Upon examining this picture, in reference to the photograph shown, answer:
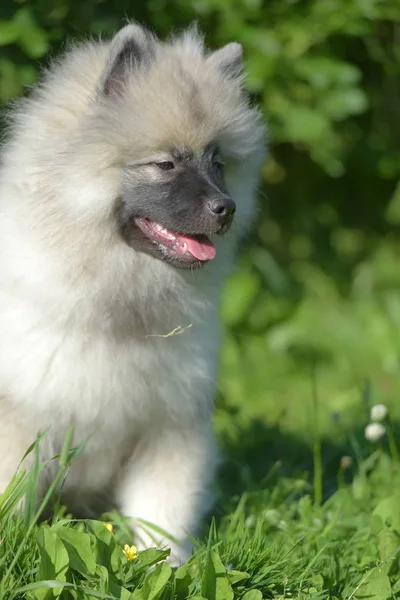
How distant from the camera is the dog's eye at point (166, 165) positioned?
3.25m

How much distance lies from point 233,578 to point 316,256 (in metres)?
4.43

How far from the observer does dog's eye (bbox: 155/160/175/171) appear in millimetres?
3252

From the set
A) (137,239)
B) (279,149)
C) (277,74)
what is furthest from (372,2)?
(137,239)

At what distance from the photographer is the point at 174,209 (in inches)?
126

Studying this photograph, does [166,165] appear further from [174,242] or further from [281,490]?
[281,490]

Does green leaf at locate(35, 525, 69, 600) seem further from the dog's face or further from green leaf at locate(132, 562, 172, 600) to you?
the dog's face

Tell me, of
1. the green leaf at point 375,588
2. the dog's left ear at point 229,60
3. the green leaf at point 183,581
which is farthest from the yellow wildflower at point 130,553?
the dog's left ear at point 229,60

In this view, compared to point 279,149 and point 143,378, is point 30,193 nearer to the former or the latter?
point 143,378

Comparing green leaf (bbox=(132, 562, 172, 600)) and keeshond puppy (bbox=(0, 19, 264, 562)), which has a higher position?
keeshond puppy (bbox=(0, 19, 264, 562))

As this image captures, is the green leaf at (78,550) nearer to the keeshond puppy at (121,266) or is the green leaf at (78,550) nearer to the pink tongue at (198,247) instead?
the keeshond puppy at (121,266)

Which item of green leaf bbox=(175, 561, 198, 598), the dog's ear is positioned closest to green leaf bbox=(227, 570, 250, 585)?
green leaf bbox=(175, 561, 198, 598)

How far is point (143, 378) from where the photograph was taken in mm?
3287

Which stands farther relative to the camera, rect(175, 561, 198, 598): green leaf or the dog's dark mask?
the dog's dark mask

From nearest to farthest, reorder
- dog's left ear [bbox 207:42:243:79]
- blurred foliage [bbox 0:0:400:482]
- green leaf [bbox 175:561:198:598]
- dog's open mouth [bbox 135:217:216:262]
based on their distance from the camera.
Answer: green leaf [bbox 175:561:198:598], dog's open mouth [bbox 135:217:216:262], dog's left ear [bbox 207:42:243:79], blurred foliage [bbox 0:0:400:482]
